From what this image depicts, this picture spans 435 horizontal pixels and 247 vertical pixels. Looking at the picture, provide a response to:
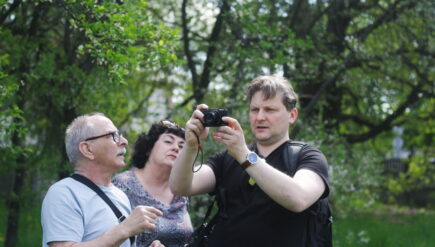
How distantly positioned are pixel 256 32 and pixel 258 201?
15.9ft

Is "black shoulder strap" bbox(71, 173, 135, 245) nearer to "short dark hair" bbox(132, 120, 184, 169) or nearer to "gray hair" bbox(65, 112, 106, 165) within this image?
"gray hair" bbox(65, 112, 106, 165)

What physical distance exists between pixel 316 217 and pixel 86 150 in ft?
4.27

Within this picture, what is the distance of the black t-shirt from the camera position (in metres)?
2.88

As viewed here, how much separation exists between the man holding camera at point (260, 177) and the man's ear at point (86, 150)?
1.53 ft

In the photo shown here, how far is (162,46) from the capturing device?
5656 millimetres

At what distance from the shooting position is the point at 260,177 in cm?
269

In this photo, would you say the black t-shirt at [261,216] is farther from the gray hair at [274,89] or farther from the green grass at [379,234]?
the green grass at [379,234]

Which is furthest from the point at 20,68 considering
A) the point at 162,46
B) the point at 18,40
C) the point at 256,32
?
the point at 256,32

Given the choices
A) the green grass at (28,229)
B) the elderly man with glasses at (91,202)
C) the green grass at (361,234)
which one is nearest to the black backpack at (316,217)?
the elderly man with glasses at (91,202)

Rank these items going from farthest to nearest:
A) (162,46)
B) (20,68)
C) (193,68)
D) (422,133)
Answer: (422,133), (193,68), (20,68), (162,46)

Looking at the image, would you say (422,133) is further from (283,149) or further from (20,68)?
(283,149)

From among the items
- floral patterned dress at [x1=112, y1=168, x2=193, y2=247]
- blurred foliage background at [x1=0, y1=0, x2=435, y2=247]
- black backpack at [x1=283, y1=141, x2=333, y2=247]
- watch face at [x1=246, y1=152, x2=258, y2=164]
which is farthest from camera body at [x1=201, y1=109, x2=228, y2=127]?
blurred foliage background at [x1=0, y1=0, x2=435, y2=247]

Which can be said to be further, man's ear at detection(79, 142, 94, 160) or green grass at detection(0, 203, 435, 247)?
green grass at detection(0, 203, 435, 247)

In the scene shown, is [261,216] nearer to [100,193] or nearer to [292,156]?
[292,156]
